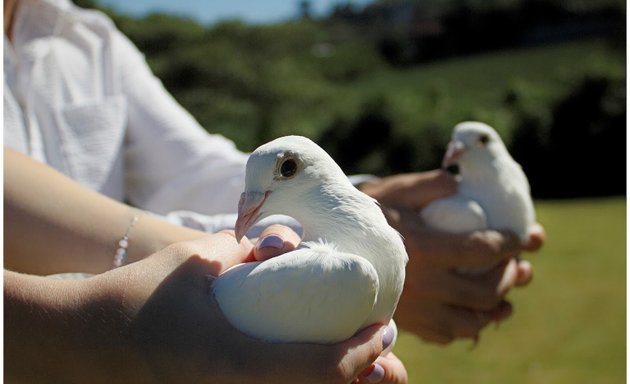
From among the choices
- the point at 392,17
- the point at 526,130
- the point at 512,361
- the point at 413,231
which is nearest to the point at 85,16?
the point at 413,231

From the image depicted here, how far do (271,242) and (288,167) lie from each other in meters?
0.11

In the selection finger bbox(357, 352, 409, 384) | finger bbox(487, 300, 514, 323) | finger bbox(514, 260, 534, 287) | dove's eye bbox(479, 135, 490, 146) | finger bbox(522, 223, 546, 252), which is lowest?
finger bbox(487, 300, 514, 323)

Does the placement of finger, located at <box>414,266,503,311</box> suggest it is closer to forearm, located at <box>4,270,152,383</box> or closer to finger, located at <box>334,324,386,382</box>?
finger, located at <box>334,324,386,382</box>

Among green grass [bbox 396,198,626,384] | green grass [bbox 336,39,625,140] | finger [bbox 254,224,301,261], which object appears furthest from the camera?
green grass [bbox 336,39,625,140]

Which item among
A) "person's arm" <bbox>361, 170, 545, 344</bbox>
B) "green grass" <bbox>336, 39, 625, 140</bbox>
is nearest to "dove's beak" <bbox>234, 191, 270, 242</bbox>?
"person's arm" <bbox>361, 170, 545, 344</bbox>

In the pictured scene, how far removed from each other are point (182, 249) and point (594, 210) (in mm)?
7402

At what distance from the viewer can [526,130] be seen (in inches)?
303

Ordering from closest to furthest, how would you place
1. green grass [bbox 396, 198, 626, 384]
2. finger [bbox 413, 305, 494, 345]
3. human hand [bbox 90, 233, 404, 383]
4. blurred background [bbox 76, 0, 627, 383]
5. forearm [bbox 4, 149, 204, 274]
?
human hand [bbox 90, 233, 404, 383], forearm [bbox 4, 149, 204, 274], finger [bbox 413, 305, 494, 345], green grass [bbox 396, 198, 626, 384], blurred background [bbox 76, 0, 627, 383]

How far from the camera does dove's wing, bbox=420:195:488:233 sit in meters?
1.56

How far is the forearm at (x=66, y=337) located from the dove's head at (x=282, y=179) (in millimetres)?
200

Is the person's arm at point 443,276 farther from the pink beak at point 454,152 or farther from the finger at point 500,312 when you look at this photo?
the pink beak at point 454,152

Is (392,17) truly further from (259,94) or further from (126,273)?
(126,273)

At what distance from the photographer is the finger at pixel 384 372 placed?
0.95 m

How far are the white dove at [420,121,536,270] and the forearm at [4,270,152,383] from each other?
920 mm
